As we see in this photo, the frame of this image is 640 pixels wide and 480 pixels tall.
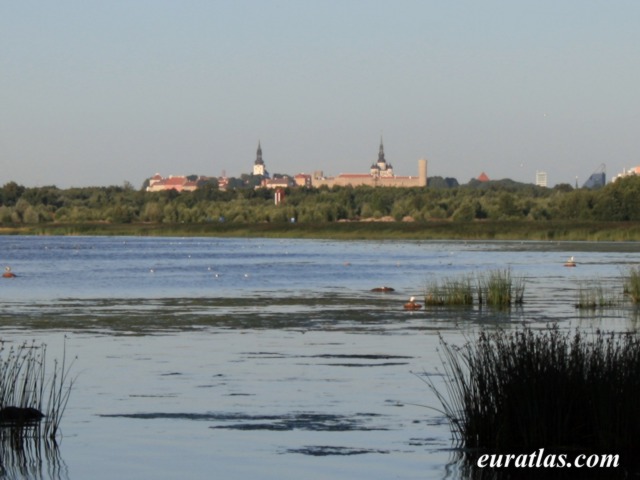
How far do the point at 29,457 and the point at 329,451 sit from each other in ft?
10.8

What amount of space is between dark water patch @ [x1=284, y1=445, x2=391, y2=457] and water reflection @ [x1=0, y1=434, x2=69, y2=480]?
2.57 metres

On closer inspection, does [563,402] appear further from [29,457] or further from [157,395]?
[157,395]

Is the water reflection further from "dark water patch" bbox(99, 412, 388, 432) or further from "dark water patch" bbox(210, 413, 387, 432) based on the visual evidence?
"dark water patch" bbox(210, 413, 387, 432)

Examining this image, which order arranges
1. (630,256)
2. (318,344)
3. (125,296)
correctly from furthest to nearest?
(630,256) → (125,296) → (318,344)

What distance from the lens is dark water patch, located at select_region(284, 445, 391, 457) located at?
1520 cm

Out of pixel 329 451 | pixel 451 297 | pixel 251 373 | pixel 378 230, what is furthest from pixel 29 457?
pixel 378 230

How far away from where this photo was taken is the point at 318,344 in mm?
27125

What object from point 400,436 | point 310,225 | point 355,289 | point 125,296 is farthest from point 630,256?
point 310,225

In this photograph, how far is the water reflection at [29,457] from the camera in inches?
557

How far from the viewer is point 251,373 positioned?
22062 millimetres

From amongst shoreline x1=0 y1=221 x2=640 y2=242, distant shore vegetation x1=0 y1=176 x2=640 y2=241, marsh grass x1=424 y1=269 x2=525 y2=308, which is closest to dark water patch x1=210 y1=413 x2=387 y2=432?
marsh grass x1=424 y1=269 x2=525 y2=308

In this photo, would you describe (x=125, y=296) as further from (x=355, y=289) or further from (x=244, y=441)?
(x=244, y=441)

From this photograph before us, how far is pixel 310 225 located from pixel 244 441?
481ft

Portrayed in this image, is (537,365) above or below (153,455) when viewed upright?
above
